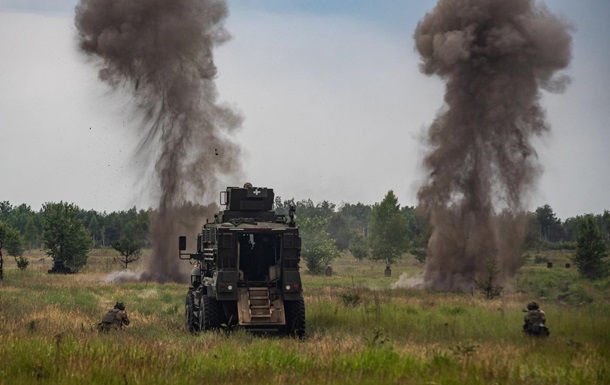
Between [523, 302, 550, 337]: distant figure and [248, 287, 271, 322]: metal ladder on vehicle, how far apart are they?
6.40m

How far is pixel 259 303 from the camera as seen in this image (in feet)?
63.3

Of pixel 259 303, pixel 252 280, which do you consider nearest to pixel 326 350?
pixel 259 303

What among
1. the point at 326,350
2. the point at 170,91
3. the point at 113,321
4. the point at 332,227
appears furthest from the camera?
the point at 332,227

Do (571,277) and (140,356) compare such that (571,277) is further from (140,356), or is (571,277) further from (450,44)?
(140,356)

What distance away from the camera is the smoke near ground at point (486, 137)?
4553cm

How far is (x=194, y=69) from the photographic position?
155 ft

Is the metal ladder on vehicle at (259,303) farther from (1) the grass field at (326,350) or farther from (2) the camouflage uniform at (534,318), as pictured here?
(2) the camouflage uniform at (534,318)

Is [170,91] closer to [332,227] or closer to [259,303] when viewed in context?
[259,303]

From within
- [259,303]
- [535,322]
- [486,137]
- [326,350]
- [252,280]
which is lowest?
[326,350]

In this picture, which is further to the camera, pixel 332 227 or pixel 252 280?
pixel 332 227

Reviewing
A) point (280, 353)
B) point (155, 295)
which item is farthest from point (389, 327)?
point (155, 295)

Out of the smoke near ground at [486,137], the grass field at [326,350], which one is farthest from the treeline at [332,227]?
the grass field at [326,350]

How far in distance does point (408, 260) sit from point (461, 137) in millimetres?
51597

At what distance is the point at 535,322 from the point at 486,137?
30.7m
